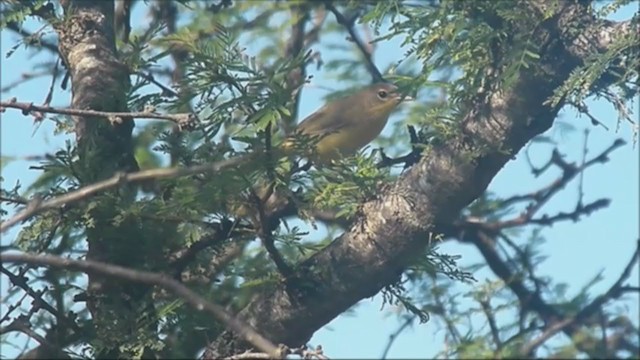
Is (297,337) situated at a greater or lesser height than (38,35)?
lesser

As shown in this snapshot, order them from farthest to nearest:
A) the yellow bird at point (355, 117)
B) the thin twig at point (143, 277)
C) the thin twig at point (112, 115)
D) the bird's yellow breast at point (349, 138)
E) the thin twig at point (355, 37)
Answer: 1. the thin twig at point (355, 37)
2. the yellow bird at point (355, 117)
3. the bird's yellow breast at point (349, 138)
4. the thin twig at point (112, 115)
5. the thin twig at point (143, 277)

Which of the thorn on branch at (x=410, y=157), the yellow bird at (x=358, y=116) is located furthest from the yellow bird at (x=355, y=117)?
the thorn on branch at (x=410, y=157)

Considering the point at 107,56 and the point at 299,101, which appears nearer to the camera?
the point at 107,56

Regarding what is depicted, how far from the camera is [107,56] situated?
10.7ft

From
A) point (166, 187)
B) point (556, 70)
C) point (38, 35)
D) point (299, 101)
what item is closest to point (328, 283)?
point (166, 187)

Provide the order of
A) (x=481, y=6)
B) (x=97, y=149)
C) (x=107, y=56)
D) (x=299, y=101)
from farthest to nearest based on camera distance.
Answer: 1. (x=299, y=101)
2. (x=107, y=56)
3. (x=97, y=149)
4. (x=481, y=6)

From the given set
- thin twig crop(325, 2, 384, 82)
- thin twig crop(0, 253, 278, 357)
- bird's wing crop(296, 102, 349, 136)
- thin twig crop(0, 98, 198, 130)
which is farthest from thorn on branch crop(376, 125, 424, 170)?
thin twig crop(0, 253, 278, 357)

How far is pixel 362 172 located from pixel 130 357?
62 cm

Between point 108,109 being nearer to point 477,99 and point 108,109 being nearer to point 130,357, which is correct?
point 130,357

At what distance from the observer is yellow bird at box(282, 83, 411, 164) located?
3164 millimetres

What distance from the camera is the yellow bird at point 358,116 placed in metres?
3.16

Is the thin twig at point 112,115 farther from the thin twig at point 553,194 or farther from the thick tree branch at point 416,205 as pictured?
the thin twig at point 553,194

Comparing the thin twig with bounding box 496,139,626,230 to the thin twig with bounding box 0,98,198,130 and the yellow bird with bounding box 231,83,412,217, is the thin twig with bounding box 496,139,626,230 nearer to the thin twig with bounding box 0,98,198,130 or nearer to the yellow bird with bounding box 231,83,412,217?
the yellow bird with bounding box 231,83,412,217

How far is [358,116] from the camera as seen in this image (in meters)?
3.32
